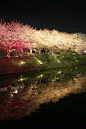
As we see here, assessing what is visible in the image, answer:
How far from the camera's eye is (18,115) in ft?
18.0

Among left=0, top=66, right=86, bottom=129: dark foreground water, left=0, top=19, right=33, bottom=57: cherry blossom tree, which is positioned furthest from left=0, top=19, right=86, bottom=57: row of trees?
left=0, top=66, right=86, bottom=129: dark foreground water

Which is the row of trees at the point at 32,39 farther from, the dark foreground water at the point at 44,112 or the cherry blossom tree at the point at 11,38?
the dark foreground water at the point at 44,112

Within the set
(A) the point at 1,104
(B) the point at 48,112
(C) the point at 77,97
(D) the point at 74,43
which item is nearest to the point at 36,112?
(B) the point at 48,112

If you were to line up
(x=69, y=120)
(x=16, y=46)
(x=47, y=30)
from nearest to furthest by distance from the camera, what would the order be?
(x=69, y=120), (x=16, y=46), (x=47, y=30)

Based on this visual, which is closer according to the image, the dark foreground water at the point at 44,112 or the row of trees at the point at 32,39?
the dark foreground water at the point at 44,112

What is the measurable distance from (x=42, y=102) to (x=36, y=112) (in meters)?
1.18

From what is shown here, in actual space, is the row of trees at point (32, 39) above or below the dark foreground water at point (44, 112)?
above

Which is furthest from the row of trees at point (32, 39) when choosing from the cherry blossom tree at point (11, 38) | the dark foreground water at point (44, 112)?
the dark foreground water at point (44, 112)

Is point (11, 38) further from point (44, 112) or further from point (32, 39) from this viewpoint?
point (44, 112)

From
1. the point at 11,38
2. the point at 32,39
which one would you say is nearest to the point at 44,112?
the point at 11,38

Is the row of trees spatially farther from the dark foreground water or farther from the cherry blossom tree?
Answer: the dark foreground water

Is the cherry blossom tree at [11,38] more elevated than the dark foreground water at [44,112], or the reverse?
the cherry blossom tree at [11,38]

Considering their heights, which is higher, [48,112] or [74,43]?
[74,43]

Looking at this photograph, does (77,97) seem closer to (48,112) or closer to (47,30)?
(48,112)
